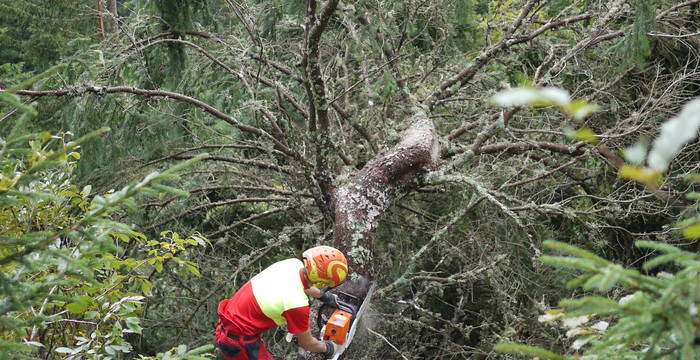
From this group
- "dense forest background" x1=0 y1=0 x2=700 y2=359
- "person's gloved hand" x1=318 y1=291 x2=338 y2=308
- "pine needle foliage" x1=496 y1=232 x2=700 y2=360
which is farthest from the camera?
"dense forest background" x1=0 y1=0 x2=700 y2=359

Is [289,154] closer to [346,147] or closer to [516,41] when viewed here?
[346,147]

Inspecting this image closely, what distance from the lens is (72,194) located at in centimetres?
352

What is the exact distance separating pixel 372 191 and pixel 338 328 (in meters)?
1.00

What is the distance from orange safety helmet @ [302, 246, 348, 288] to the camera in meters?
3.73

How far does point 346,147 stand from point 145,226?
2182mm

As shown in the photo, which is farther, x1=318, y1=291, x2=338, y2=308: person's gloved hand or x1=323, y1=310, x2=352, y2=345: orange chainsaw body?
x1=318, y1=291, x2=338, y2=308: person's gloved hand

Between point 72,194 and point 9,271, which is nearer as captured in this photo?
point 9,271

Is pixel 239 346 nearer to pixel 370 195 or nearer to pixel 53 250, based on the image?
pixel 370 195

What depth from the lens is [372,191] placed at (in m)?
4.41

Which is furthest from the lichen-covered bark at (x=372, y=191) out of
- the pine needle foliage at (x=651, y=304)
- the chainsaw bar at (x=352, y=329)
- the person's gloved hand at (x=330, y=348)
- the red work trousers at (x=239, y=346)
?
the pine needle foliage at (x=651, y=304)

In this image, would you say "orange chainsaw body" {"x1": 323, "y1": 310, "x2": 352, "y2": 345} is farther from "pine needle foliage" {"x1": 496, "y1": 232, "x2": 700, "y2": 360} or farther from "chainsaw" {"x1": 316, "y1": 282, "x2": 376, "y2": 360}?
"pine needle foliage" {"x1": 496, "y1": 232, "x2": 700, "y2": 360}

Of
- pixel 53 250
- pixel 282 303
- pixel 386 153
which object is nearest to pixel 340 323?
pixel 282 303

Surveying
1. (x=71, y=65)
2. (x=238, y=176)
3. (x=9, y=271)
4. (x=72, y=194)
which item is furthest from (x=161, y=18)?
(x=9, y=271)

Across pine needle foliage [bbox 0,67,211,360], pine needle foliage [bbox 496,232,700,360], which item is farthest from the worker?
pine needle foliage [bbox 496,232,700,360]
